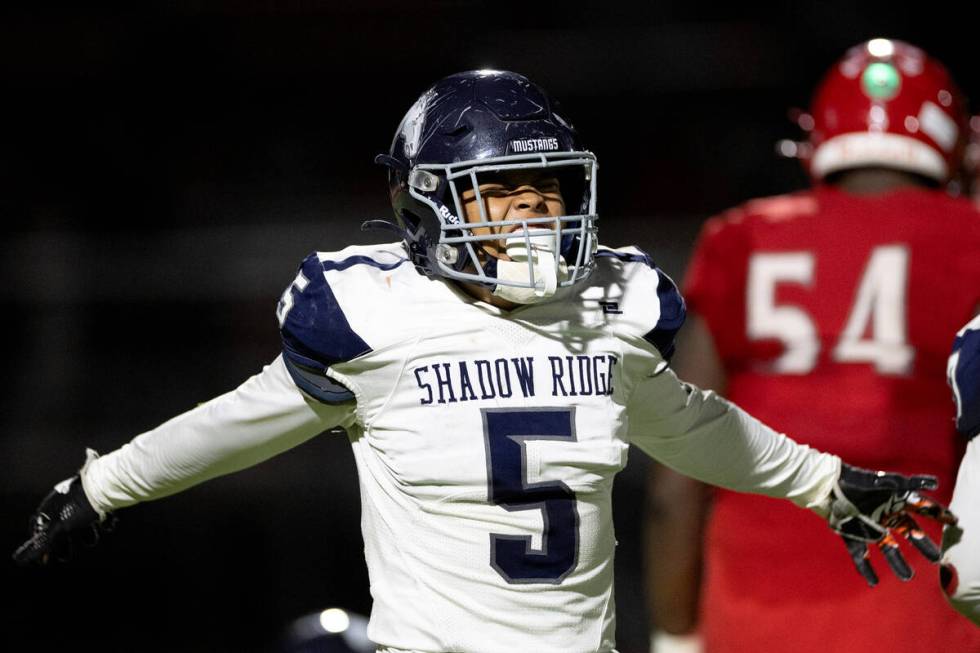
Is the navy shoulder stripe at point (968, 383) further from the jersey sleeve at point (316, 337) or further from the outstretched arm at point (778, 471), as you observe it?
the jersey sleeve at point (316, 337)

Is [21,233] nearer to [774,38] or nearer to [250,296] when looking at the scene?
[250,296]

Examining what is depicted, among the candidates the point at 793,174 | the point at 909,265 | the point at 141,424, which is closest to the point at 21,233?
the point at 141,424

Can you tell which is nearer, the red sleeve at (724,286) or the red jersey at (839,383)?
the red jersey at (839,383)

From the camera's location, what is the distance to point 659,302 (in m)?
1.88

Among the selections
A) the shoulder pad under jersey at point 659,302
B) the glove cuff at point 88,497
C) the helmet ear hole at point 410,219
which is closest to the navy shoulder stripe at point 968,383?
the shoulder pad under jersey at point 659,302

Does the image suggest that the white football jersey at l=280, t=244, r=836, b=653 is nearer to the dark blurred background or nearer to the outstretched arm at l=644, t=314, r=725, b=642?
the outstretched arm at l=644, t=314, r=725, b=642

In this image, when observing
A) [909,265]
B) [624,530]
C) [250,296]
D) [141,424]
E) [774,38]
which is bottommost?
[624,530]

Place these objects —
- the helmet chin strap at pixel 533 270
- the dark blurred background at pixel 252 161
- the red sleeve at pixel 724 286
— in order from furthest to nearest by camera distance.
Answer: the dark blurred background at pixel 252 161
the red sleeve at pixel 724 286
the helmet chin strap at pixel 533 270

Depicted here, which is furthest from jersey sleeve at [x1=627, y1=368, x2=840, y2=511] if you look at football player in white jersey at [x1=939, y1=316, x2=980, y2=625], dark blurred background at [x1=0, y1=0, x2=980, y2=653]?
dark blurred background at [x1=0, y1=0, x2=980, y2=653]

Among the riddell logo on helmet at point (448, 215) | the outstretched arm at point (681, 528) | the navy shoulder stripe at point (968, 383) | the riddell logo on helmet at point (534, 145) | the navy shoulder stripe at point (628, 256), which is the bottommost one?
the outstretched arm at point (681, 528)

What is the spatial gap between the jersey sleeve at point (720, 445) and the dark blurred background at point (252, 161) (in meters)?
2.62

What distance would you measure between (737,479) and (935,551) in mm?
276

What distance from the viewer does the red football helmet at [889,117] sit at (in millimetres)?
2570

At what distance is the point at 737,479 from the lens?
6.51ft
